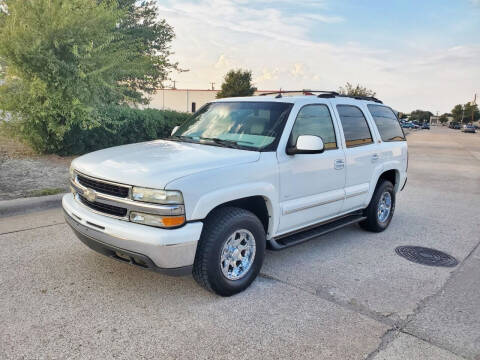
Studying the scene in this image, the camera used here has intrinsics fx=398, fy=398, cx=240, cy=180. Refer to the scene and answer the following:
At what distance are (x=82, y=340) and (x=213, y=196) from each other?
1414 mm

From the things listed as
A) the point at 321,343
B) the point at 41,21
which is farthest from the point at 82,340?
the point at 41,21

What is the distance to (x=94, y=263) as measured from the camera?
4133 millimetres

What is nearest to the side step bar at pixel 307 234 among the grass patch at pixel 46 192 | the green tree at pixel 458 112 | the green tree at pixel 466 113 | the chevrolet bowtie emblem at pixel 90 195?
the chevrolet bowtie emblem at pixel 90 195

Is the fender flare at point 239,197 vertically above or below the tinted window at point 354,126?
below

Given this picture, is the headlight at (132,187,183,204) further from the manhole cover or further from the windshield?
the manhole cover

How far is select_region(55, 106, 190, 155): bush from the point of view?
9406 mm

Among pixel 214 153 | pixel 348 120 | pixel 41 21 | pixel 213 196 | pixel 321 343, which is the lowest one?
pixel 321 343

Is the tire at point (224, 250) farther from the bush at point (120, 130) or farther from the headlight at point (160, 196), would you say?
the bush at point (120, 130)

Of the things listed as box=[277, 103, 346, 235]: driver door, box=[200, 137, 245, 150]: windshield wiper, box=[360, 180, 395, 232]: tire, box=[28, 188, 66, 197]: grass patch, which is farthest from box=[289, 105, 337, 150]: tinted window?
box=[28, 188, 66, 197]: grass patch

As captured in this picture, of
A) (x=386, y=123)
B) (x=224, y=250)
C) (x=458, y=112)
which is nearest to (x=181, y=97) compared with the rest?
(x=386, y=123)

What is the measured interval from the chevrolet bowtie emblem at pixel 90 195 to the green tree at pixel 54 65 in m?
5.36

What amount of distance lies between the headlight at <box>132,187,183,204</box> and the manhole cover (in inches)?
123

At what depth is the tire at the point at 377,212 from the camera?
550cm

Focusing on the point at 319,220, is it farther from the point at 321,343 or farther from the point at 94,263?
the point at 94,263
